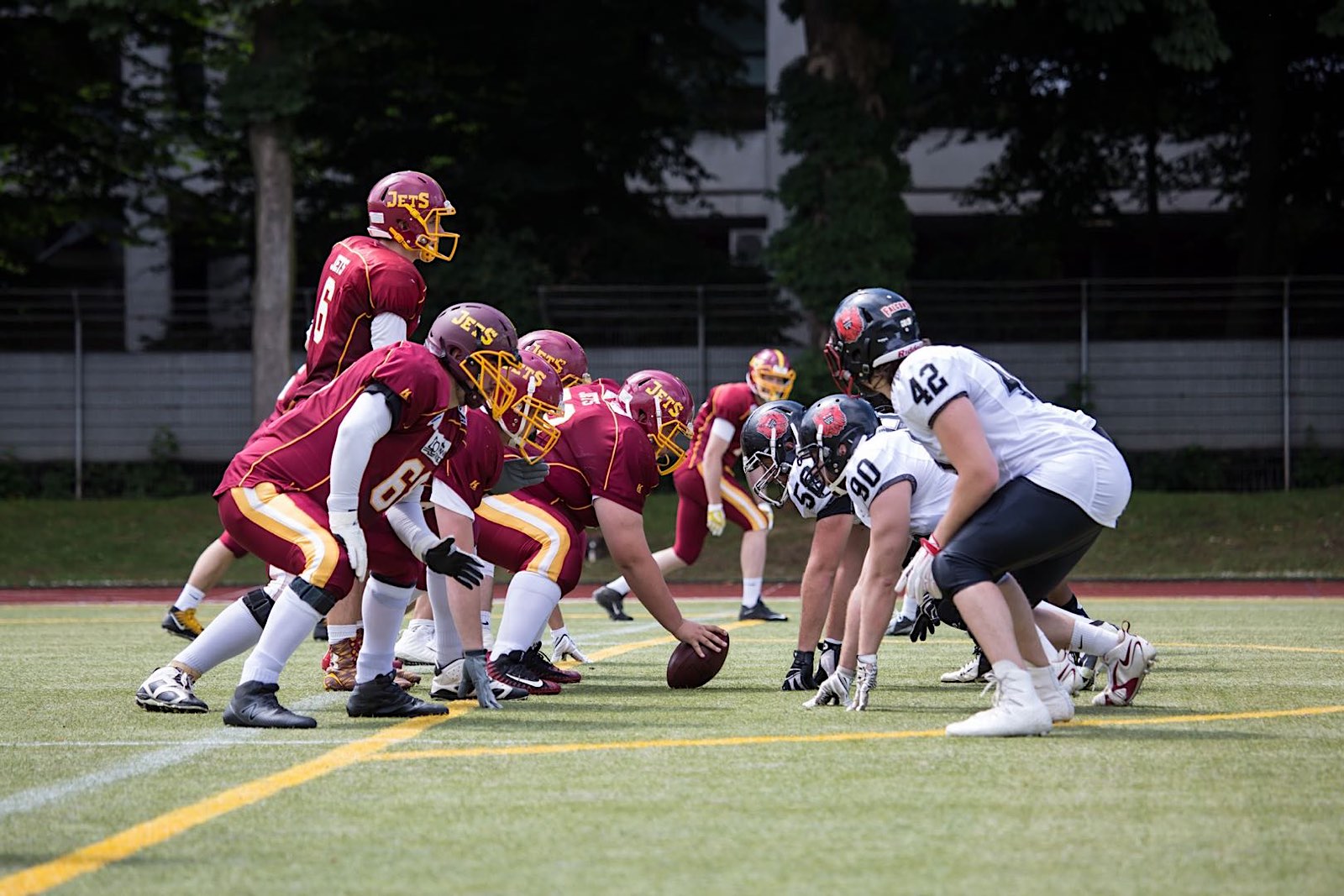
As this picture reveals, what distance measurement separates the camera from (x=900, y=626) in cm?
1145

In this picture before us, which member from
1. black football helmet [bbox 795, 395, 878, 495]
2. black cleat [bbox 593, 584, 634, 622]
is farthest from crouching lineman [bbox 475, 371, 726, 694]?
black cleat [bbox 593, 584, 634, 622]

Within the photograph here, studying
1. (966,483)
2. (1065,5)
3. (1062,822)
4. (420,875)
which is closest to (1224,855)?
(1062,822)

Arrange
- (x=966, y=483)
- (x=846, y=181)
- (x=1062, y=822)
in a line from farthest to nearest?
(x=846, y=181) → (x=966, y=483) → (x=1062, y=822)

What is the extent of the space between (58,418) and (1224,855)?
22.9 meters

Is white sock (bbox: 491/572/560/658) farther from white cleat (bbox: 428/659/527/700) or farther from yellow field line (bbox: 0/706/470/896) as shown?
yellow field line (bbox: 0/706/470/896)

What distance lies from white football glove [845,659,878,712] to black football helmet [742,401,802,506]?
1324mm

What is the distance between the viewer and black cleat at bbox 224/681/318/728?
6723 mm

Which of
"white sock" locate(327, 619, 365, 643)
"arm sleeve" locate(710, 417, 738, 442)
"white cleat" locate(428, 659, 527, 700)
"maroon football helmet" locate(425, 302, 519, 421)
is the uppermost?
"maroon football helmet" locate(425, 302, 519, 421)

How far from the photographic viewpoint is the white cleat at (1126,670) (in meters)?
7.36

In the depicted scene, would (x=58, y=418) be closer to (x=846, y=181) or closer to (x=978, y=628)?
(x=846, y=181)

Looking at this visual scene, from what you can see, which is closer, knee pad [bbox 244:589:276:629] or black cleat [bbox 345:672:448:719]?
black cleat [bbox 345:672:448:719]

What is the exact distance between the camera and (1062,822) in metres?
4.55

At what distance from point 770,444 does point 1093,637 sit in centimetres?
176

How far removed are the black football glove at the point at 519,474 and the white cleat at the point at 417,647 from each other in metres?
1.51
